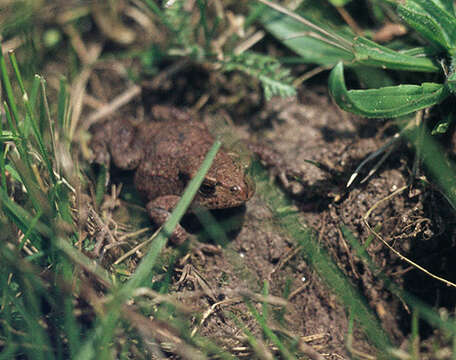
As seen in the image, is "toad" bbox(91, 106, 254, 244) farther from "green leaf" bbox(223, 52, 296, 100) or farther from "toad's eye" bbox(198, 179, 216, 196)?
"green leaf" bbox(223, 52, 296, 100)

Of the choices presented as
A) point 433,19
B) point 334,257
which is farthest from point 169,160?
point 433,19

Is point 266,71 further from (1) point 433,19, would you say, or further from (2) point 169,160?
(1) point 433,19

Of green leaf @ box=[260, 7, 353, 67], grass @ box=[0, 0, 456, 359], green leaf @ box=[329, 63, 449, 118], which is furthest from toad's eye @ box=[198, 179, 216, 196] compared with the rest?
green leaf @ box=[260, 7, 353, 67]

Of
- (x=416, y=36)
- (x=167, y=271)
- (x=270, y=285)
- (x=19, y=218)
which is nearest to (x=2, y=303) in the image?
(x=19, y=218)

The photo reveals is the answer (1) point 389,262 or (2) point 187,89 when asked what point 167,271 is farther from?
A: (2) point 187,89

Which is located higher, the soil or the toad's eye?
the toad's eye

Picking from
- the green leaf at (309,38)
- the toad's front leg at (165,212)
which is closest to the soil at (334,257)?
the toad's front leg at (165,212)

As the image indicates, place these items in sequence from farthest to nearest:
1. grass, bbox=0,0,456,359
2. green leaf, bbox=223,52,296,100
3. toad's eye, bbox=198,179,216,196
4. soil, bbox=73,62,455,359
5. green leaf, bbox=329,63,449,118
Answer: green leaf, bbox=223,52,296,100 < toad's eye, bbox=198,179,216,196 < soil, bbox=73,62,455,359 < green leaf, bbox=329,63,449,118 < grass, bbox=0,0,456,359
